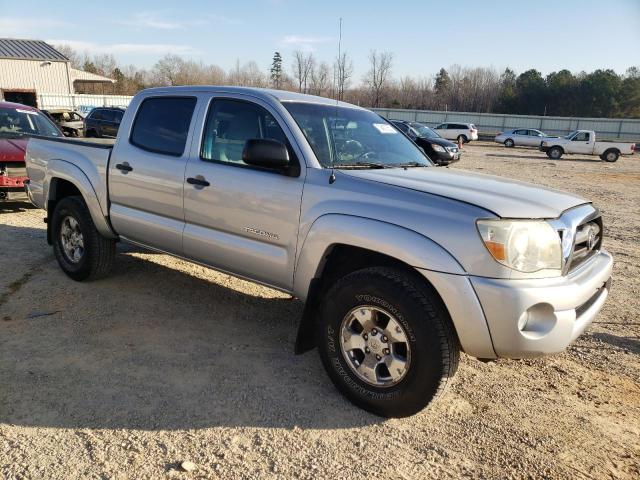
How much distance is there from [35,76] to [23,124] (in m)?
39.2

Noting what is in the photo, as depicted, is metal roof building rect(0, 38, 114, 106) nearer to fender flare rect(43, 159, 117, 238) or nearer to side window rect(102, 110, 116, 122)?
side window rect(102, 110, 116, 122)

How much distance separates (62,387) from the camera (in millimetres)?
3211

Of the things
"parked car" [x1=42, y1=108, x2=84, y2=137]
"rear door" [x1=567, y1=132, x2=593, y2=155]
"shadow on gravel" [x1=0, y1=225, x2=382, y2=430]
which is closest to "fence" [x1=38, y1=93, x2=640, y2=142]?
"parked car" [x1=42, y1=108, x2=84, y2=137]

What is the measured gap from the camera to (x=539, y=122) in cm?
4906

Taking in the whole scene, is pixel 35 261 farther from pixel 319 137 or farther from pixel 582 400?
pixel 582 400

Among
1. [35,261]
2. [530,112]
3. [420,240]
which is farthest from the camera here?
[530,112]

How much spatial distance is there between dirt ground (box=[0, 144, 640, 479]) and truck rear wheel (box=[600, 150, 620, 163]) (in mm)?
27817

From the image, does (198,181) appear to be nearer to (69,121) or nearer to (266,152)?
(266,152)

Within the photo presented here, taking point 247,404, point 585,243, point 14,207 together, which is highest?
point 585,243

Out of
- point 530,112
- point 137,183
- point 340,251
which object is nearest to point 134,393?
point 340,251

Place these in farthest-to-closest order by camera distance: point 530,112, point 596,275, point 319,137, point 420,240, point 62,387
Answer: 1. point 530,112
2. point 319,137
3. point 62,387
4. point 596,275
5. point 420,240

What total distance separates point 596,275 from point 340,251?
156 cm

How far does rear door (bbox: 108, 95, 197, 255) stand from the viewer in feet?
13.2

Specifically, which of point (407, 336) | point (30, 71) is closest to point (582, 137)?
point (407, 336)
